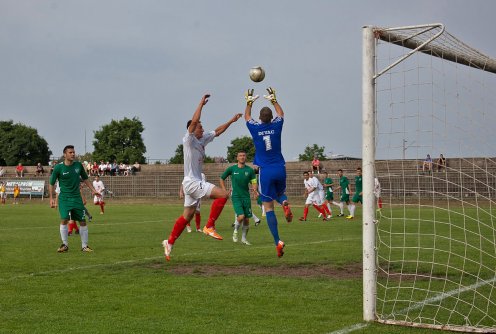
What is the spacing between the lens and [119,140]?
91312 mm

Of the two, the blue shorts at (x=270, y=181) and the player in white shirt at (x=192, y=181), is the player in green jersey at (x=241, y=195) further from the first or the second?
the blue shorts at (x=270, y=181)

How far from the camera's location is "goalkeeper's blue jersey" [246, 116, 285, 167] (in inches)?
456

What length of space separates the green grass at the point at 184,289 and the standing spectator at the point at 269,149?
50.7 inches

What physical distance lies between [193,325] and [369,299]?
1.98 metres

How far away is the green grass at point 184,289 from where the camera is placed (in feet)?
24.8

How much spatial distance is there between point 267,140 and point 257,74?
3.67 ft

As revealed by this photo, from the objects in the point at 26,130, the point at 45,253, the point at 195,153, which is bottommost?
the point at 45,253

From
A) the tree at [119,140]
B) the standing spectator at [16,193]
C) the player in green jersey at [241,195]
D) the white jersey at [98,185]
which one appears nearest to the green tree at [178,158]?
the tree at [119,140]

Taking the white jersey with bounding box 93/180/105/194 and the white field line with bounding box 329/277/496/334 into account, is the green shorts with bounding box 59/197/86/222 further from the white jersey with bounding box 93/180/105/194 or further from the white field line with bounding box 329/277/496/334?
the white jersey with bounding box 93/180/105/194

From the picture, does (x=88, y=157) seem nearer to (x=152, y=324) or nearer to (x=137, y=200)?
(x=137, y=200)

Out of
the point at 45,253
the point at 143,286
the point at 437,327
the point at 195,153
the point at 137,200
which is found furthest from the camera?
the point at 137,200

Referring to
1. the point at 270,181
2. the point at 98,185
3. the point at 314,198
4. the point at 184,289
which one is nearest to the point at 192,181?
the point at 270,181

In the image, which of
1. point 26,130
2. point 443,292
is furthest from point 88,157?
point 443,292

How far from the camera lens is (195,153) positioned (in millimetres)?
12398
